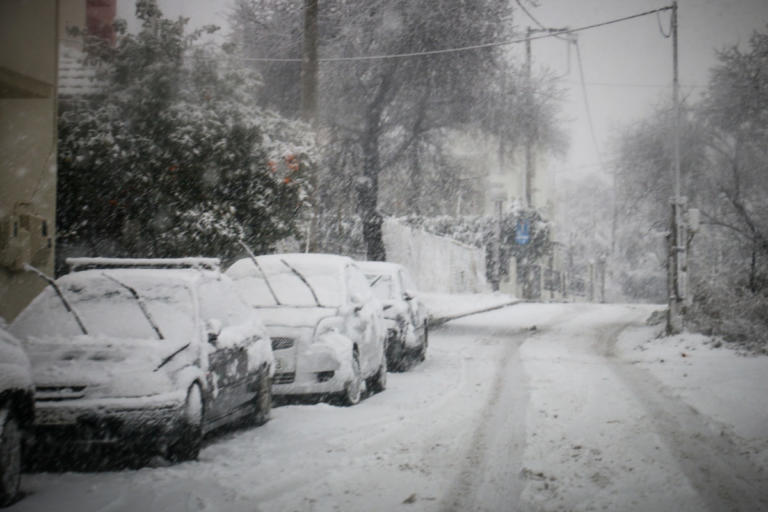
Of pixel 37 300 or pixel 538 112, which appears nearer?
pixel 37 300

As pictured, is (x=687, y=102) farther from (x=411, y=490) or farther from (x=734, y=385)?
(x=411, y=490)

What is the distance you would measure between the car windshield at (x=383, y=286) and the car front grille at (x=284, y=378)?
475 cm

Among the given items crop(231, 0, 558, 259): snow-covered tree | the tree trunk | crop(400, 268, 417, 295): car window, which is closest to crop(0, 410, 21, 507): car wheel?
crop(400, 268, 417, 295): car window

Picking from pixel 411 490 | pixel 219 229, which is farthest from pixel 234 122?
pixel 411 490

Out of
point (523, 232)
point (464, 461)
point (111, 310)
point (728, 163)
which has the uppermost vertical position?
point (728, 163)

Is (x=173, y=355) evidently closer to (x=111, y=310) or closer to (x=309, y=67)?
(x=111, y=310)

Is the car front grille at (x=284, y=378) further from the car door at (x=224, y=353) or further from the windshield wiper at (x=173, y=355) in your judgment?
the windshield wiper at (x=173, y=355)

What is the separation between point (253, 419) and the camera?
925cm

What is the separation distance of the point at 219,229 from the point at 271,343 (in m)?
4.87

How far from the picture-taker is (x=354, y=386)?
10.7 metres

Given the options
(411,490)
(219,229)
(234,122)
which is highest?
(234,122)

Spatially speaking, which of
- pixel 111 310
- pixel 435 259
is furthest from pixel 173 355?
pixel 435 259

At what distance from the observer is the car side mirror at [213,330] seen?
804cm

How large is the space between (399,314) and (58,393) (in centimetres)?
782
